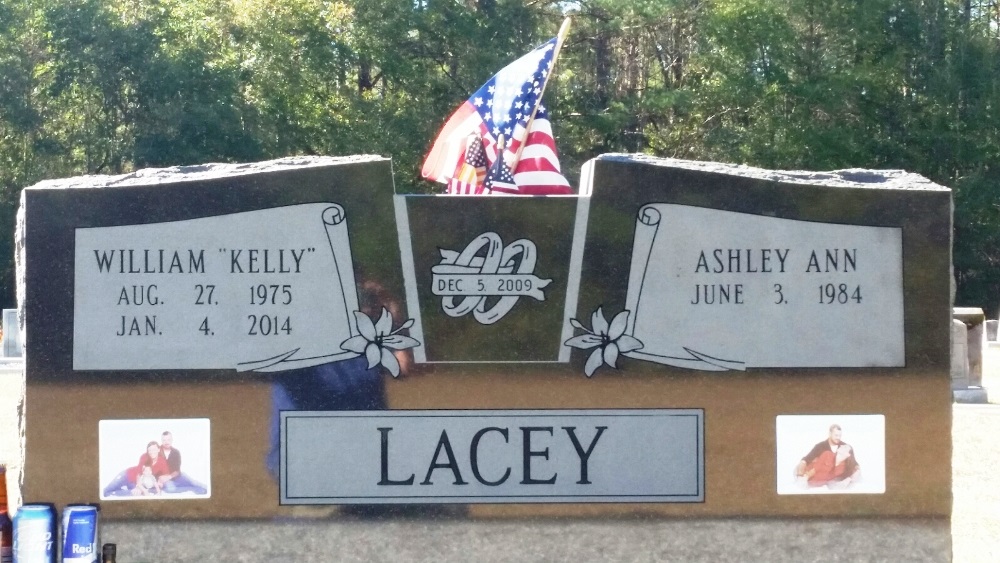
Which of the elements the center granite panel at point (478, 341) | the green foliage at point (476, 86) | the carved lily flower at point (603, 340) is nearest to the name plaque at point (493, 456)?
the center granite panel at point (478, 341)

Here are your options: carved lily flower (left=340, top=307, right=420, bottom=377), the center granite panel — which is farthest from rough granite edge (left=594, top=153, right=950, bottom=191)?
carved lily flower (left=340, top=307, right=420, bottom=377)

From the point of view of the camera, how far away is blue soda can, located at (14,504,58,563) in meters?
4.63

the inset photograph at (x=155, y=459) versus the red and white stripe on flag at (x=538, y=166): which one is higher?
the red and white stripe on flag at (x=538, y=166)

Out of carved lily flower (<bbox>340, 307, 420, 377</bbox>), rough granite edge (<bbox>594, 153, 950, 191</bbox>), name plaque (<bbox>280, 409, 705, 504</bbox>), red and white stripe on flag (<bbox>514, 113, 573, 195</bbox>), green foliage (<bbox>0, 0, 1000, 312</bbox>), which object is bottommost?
name plaque (<bbox>280, 409, 705, 504</bbox>)

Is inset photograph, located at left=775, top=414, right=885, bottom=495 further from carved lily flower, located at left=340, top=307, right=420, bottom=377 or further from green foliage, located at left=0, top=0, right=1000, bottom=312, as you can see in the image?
green foliage, located at left=0, top=0, right=1000, bottom=312

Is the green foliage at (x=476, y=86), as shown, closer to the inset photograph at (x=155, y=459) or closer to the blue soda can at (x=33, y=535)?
the inset photograph at (x=155, y=459)

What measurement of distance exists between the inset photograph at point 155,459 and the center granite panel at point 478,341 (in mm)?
11

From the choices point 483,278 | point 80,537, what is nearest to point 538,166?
point 483,278

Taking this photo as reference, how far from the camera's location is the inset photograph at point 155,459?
4898 mm

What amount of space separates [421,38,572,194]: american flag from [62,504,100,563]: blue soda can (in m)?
3.12

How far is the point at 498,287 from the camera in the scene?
488cm

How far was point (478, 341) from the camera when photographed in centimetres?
488

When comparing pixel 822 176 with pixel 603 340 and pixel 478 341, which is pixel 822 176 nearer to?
pixel 603 340

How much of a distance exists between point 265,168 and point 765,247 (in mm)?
2036
